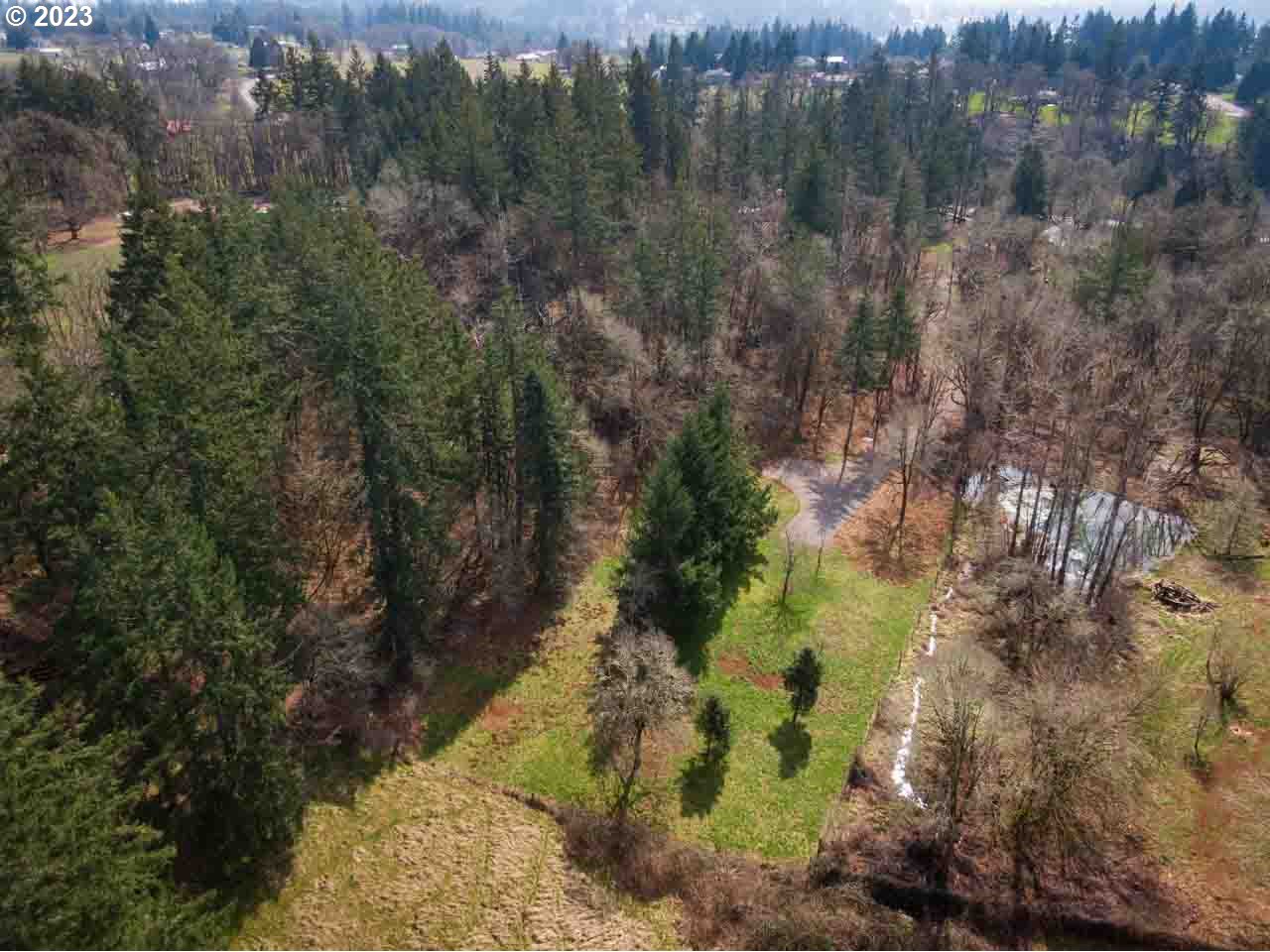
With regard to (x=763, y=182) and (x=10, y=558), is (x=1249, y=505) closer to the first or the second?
(x=763, y=182)

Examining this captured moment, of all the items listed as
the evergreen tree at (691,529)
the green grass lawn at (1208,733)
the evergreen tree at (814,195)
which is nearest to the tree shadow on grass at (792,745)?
the evergreen tree at (691,529)

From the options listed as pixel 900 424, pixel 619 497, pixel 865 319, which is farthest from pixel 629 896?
pixel 865 319

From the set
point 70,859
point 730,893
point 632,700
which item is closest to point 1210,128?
point 632,700

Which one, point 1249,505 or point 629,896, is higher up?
point 1249,505

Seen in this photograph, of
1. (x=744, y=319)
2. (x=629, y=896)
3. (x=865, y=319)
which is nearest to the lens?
(x=629, y=896)

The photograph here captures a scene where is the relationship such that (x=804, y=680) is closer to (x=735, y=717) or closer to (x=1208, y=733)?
(x=735, y=717)

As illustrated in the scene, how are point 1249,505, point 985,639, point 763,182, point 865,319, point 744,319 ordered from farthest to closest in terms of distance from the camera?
point 763,182, point 744,319, point 865,319, point 1249,505, point 985,639
